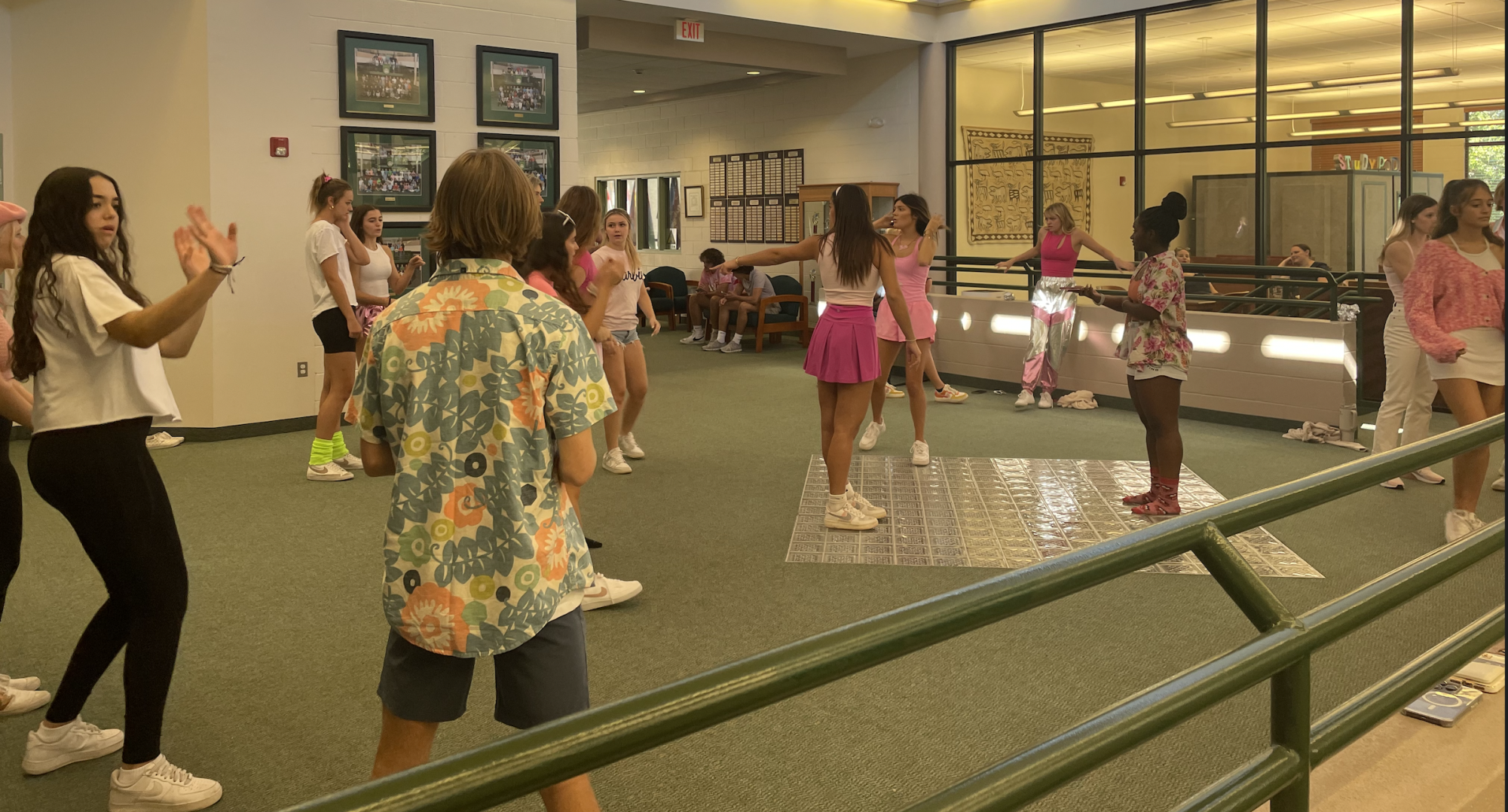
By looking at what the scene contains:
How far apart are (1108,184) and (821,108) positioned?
3766 millimetres

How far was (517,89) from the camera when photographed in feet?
30.6

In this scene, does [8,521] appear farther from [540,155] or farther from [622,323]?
[540,155]

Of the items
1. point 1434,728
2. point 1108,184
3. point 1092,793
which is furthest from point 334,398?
point 1108,184

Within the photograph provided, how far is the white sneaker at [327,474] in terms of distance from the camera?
6.59 m

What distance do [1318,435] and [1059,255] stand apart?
2.57 meters

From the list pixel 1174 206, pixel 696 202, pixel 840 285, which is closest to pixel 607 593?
pixel 840 285

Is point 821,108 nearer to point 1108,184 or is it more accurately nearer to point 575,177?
point 1108,184

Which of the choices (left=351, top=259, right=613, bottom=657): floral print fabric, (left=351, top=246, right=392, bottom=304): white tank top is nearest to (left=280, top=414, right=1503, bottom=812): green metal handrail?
(left=351, top=259, right=613, bottom=657): floral print fabric

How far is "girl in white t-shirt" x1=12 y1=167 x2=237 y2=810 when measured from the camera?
8.52 ft

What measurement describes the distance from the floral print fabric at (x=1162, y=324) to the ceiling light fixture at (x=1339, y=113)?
5.57 meters

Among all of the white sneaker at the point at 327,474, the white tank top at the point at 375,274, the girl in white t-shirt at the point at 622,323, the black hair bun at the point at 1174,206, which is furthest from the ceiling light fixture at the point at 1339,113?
the white sneaker at the point at 327,474

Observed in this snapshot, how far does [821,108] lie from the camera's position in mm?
14352

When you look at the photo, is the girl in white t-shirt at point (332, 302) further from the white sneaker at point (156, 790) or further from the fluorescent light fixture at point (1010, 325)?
the fluorescent light fixture at point (1010, 325)

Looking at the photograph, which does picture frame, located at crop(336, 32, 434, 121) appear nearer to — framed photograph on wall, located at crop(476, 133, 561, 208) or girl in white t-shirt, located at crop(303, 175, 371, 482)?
framed photograph on wall, located at crop(476, 133, 561, 208)
